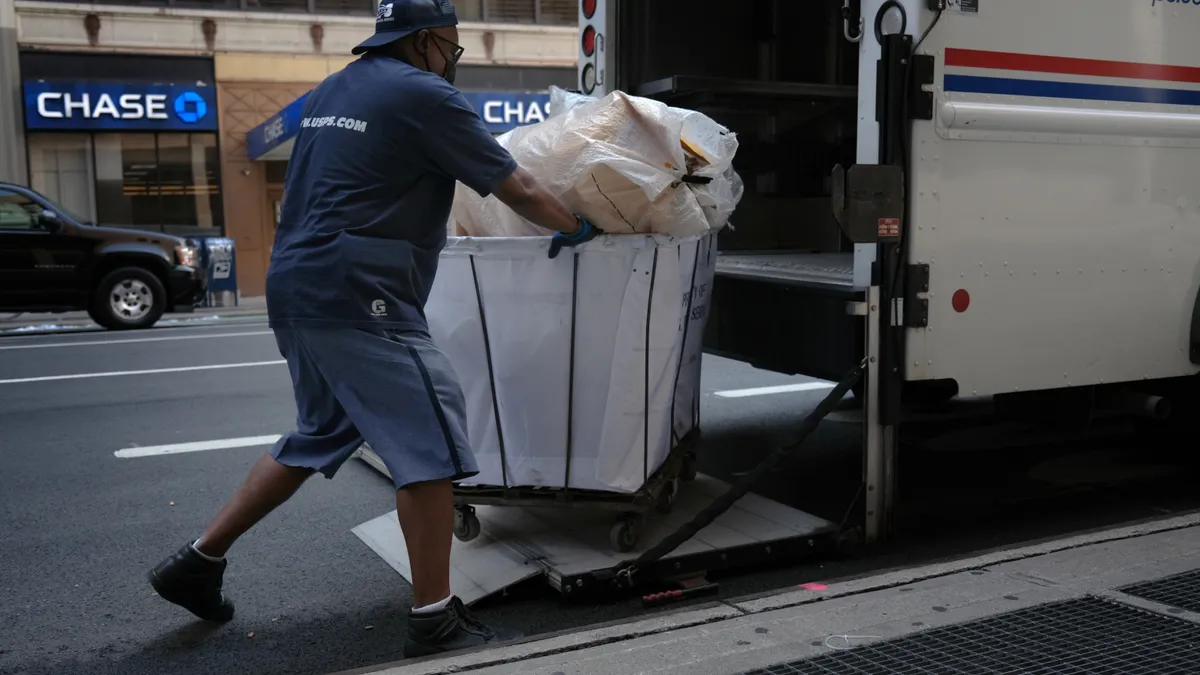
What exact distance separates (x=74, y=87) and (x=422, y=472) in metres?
19.7

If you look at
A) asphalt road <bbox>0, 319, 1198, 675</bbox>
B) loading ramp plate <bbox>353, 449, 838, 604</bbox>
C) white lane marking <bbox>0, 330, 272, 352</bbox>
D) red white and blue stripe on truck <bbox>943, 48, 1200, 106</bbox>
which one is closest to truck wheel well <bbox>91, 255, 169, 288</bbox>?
white lane marking <bbox>0, 330, 272, 352</bbox>

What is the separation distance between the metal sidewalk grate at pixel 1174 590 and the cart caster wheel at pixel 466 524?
2.14 meters

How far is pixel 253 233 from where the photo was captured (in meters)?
21.5

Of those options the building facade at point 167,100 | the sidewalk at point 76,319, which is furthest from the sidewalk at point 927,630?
the building facade at point 167,100

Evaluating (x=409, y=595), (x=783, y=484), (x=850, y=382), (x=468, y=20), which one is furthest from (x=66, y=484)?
(x=468, y=20)

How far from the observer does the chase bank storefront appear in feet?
65.9

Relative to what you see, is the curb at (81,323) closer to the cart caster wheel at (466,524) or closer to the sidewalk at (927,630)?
the cart caster wheel at (466,524)

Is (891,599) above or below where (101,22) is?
below

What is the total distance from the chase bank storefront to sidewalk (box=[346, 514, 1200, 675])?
19582 millimetres

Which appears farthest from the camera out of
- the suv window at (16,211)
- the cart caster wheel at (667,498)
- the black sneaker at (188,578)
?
the suv window at (16,211)

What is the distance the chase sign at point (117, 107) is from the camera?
19953mm

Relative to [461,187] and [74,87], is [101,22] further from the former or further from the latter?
[461,187]

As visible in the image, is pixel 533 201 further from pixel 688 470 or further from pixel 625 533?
pixel 688 470

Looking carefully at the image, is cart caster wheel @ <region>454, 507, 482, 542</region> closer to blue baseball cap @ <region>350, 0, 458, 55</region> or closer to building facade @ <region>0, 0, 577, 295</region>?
blue baseball cap @ <region>350, 0, 458, 55</region>
